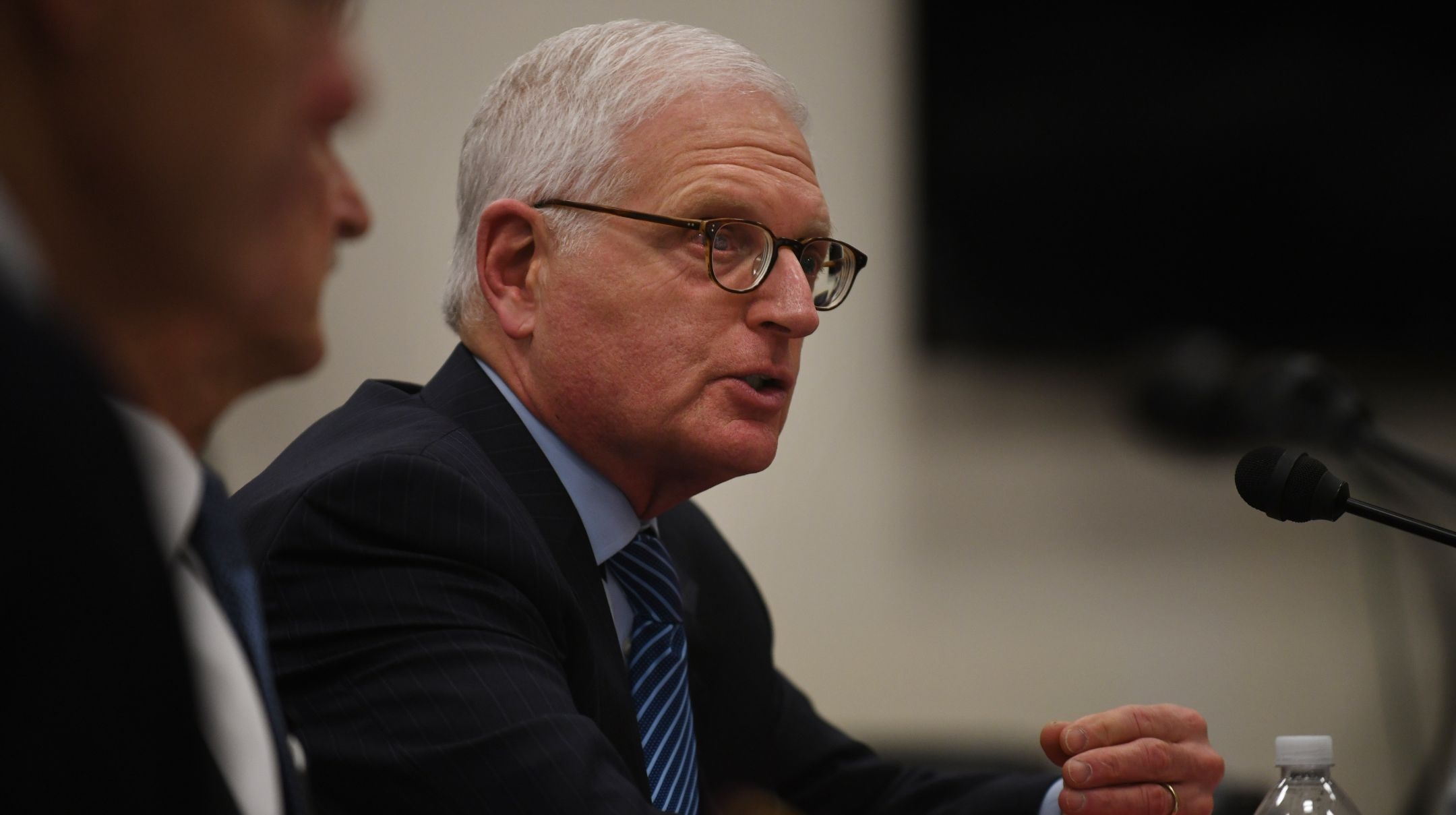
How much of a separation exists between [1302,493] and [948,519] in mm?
1623

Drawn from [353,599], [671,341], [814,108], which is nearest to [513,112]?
[671,341]

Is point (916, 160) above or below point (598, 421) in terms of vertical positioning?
above

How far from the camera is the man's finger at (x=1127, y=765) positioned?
1.18m

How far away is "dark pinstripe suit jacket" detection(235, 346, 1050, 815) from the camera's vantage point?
0.96 metres

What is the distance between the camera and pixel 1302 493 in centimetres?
105

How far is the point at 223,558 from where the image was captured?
75 centimetres

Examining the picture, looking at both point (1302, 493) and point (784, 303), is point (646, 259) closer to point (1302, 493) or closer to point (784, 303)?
point (784, 303)

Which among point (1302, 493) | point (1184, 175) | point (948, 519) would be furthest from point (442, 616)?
point (1184, 175)

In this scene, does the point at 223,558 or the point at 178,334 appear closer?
the point at 178,334

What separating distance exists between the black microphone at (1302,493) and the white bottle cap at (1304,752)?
0.56 ft

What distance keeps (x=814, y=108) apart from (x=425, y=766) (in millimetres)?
1901

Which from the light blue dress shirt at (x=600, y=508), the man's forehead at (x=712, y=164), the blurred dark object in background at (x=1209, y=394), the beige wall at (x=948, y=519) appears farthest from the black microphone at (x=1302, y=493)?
the beige wall at (x=948, y=519)

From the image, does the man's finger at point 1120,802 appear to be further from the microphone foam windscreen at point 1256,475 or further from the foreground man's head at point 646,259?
the foreground man's head at point 646,259

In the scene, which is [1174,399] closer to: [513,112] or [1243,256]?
[1243,256]
